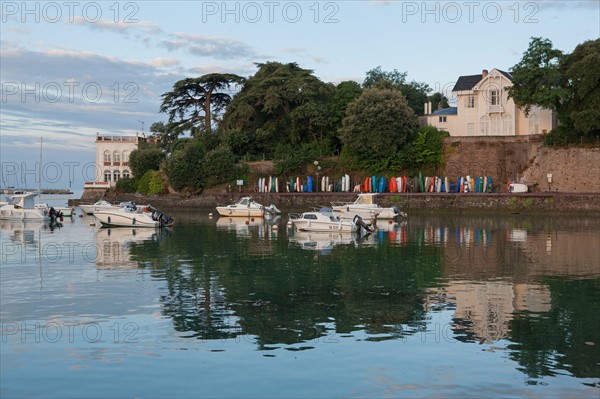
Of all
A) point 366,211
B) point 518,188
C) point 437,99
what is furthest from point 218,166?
point 437,99

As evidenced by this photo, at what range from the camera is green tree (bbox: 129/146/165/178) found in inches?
3442

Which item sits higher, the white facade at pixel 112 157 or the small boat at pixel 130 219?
the white facade at pixel 112 157

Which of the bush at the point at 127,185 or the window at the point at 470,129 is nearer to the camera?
the window at the point at 470,129

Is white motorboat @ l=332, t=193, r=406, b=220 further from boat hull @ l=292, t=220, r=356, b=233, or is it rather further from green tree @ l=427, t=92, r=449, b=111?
green tree @ l=427, t=92, r=449, b=111

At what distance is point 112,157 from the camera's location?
10606cm

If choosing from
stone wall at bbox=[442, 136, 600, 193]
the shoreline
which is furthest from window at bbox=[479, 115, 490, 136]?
the shoreline

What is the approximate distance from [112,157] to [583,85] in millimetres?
68069

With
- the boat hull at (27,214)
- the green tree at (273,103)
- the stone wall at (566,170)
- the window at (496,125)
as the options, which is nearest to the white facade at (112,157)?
the green tree at (273,103)

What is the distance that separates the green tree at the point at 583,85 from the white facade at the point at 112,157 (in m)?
62.1

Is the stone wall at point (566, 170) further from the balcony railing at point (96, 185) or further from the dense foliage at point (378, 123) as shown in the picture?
the balcony railing at point (96, 185)

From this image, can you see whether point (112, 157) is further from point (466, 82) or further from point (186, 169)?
point (466, 82)

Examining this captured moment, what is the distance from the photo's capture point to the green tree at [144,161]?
8744 centimetres

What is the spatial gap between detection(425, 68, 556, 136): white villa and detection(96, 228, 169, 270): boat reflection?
42.0 m

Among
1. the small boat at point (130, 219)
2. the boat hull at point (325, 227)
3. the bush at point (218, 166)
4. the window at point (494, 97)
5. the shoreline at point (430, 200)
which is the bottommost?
the boat hull at point (325, 227)
